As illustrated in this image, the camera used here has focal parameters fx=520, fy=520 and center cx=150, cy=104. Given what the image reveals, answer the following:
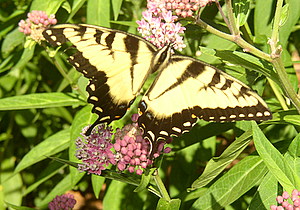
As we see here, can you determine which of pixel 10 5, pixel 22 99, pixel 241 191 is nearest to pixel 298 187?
pixel 241 191

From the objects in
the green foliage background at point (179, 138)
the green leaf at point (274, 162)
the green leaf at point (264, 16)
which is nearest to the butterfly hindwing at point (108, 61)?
the green foliage background at point (179, 138)

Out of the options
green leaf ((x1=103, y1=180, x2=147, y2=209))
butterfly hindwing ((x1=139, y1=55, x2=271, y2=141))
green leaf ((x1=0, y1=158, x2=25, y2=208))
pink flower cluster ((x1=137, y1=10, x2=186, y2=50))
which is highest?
pink flower cluster ((x1=137, y1=10, x2=186, y2=50))

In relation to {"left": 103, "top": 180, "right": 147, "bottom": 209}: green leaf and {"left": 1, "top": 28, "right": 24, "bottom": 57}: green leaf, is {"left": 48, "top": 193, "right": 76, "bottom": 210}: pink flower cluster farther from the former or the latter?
{"left": 1, "top": 28, "right": 24, "bottom": 57}: green leaf

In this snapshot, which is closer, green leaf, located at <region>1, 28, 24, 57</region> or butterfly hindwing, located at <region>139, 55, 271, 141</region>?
butterfly hindwing, located at <region>139, 55, 271, 141</region>

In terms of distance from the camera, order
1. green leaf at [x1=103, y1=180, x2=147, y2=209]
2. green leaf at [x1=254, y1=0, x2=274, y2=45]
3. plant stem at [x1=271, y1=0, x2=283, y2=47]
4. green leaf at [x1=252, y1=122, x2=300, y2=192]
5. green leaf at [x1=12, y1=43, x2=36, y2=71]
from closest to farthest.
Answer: green leaf at [x1=252, y1=122, x2=300, y2=192] < plant stem at [x1=271, y1=0, x2=283, y2=47] < green leaf at [x1=254, y1=0, x2=274, y2=45] < green leaf at [x1=103, y1=180, x2=147, y2=209] < green leaf at [x1=12, y1=43, x2=36, y2=71]

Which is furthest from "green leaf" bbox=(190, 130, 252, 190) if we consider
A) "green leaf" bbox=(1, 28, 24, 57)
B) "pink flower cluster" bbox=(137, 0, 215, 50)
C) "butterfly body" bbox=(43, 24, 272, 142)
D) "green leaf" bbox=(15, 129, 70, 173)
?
"green leaf" bbox=(1, 28, 24, 57)
